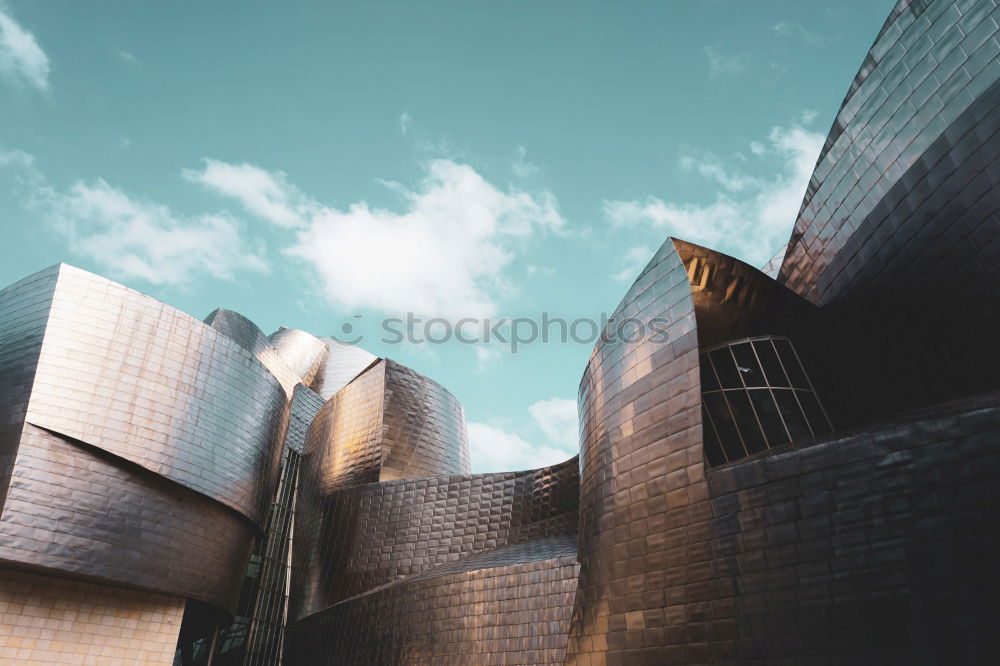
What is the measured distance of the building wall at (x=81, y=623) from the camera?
15641mm

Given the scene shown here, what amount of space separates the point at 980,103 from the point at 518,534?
13.3 meters

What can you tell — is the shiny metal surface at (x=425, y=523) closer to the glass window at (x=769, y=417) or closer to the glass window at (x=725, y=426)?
the glass window at (x=725, y=426)

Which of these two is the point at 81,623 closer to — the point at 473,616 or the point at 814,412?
the point at 473,616

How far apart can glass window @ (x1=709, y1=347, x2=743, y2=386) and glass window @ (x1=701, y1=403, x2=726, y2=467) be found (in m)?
0.88

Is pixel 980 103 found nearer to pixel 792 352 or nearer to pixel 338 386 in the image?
pixel 792 352

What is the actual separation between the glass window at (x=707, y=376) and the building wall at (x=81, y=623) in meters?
15.5

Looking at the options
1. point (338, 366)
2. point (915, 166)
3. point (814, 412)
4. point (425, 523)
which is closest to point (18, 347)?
point (425, 523)

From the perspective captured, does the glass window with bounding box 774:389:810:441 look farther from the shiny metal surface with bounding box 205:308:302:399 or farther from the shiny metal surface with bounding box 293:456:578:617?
the shiny metal surface with bounding box 205:308:302:399

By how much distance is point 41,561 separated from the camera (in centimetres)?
1456

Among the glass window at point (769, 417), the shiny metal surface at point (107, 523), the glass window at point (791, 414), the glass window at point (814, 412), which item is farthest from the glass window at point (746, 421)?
the shiny metal surface at point (107, 523)

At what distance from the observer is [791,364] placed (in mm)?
12164

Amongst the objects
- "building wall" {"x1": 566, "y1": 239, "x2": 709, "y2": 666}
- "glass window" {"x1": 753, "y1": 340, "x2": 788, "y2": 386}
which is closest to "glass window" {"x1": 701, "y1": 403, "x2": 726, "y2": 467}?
"building wall" {"x1": 566, "y1": 239, "x2": 709, "y2": 666}

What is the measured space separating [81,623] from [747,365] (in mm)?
17026

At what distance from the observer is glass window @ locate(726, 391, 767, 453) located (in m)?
11.2
